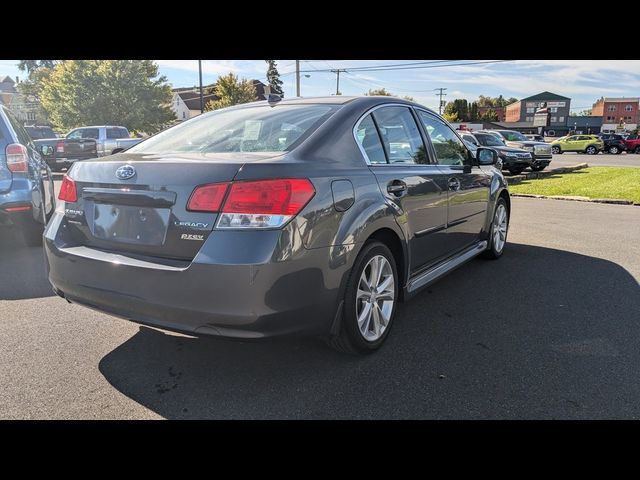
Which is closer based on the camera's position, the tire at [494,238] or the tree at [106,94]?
the tire at [494,238]

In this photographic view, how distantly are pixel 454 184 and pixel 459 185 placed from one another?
0.12 m

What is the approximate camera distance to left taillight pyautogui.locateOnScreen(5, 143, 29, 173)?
17.7 feet

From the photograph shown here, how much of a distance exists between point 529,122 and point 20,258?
359 feet

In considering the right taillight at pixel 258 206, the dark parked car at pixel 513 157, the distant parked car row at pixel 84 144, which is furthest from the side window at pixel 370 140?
the distant parked car row at pixel 84 144

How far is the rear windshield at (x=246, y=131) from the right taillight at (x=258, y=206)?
453 millimetres

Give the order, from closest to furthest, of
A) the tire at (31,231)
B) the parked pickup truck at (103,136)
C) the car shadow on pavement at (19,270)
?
the car shadow on pavement at (19,270) → the tire at (31,231) → the parked pickup truck at (103,136)

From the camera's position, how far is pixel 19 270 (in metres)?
5.24

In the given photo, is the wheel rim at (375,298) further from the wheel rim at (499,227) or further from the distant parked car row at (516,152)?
the distant parked car row at (516,152)

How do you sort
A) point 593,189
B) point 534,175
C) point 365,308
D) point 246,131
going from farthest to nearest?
point 534,175 < point 593,189 < point 246,131 < point 365,308

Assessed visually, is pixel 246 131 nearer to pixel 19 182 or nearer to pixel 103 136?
pixel 19 182

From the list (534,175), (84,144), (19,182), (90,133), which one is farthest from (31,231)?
(534,175)

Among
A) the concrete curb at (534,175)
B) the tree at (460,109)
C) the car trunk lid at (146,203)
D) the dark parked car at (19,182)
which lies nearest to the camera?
the car trunk lid at (146,203)

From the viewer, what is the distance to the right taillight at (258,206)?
2441 mm

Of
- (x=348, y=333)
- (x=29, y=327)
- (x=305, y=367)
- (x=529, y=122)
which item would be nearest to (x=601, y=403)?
(x=348, y=333)
